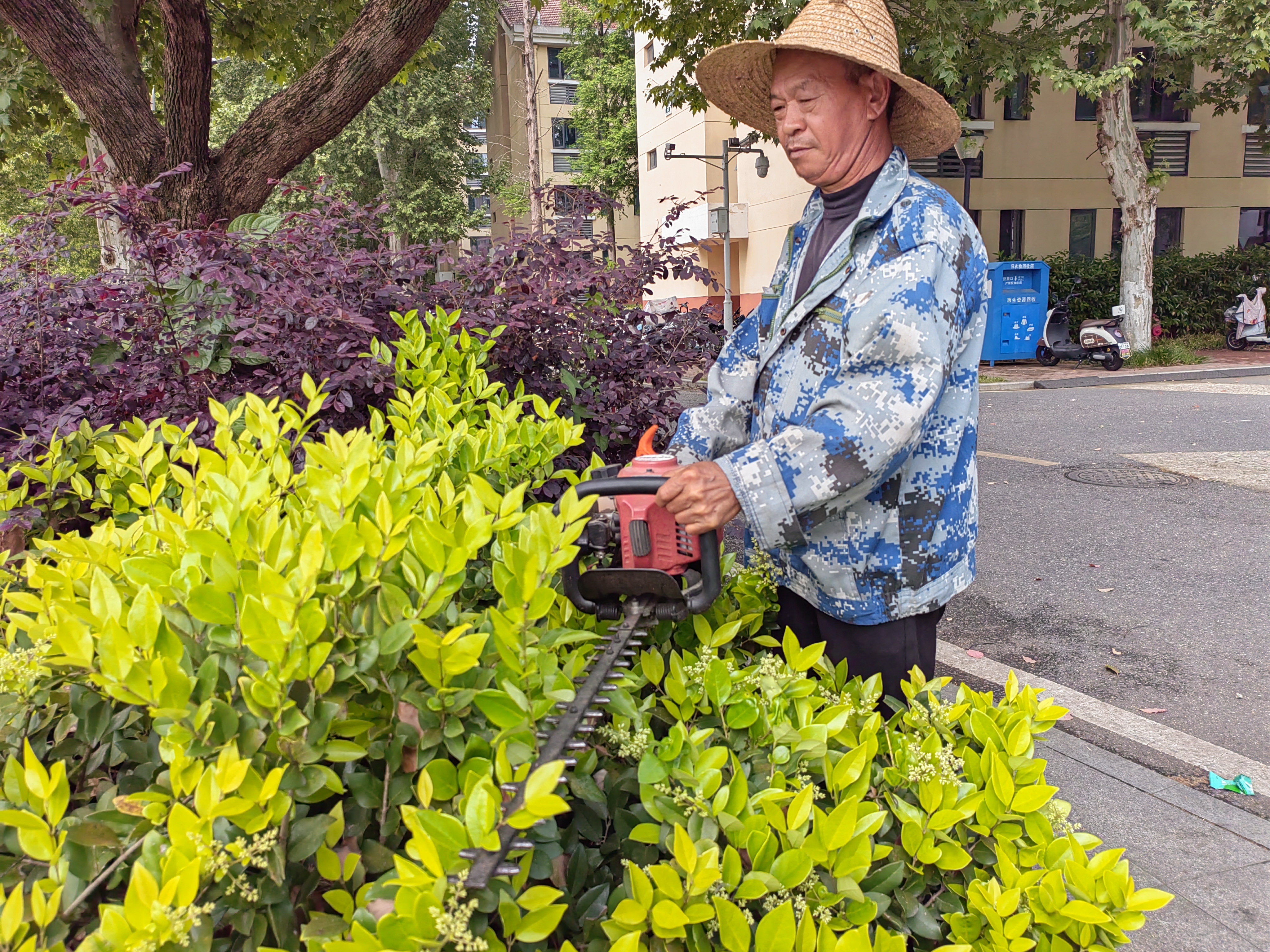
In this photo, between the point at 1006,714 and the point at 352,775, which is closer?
the point at 352,775

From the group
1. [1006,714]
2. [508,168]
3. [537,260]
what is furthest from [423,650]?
[508,168]

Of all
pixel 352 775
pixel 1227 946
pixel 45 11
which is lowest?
pixel 1227 946

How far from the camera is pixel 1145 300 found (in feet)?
56.0

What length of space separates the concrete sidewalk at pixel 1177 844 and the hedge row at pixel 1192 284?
65.7 feet

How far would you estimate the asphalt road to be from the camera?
12.3 feet

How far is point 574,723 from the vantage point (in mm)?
1105

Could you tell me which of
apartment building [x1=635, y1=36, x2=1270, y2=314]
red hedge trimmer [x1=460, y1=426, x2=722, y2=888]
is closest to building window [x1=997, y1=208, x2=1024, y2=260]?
apartment building [x1=635, y1=36, x2=1270, y2=314]

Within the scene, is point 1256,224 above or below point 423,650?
above

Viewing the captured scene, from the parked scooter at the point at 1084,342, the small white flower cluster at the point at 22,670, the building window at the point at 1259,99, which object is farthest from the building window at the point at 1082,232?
the small white flower cluster at the point at 22,670

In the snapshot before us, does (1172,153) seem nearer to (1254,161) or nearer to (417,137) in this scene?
(1254,161)

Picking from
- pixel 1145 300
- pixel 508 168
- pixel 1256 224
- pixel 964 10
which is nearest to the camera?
pixel 964 10

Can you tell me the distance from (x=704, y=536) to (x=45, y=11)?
5726 mm

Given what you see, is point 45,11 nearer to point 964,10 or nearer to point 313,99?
point 313,99

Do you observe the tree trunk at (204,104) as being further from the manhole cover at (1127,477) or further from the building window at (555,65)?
the building window at (555,65)
